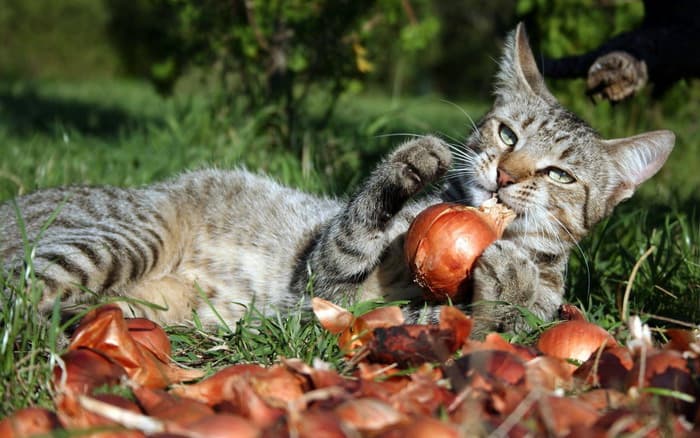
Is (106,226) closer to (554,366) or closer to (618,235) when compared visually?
(554,366)

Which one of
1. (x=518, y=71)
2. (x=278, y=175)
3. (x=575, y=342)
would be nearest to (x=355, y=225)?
(x=575, y=342)

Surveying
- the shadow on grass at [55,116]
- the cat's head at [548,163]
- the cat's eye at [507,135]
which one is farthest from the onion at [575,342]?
the shadow on grass at [55,116]

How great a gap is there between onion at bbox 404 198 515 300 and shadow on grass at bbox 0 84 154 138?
14.4 feet

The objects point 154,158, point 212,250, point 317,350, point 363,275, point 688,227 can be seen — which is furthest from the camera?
point 154,158

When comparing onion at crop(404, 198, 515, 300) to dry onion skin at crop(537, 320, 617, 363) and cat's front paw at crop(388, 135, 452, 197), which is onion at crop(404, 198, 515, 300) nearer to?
cat's front paw at crop(388, 135, 452, 197)

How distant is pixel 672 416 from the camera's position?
1770 millimetres

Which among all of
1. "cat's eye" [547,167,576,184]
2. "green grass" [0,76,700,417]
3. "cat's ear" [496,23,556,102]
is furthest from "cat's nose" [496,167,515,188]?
"cat's ear" [496,23,556,102]

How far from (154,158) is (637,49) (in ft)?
11.0

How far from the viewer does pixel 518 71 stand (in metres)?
3.64

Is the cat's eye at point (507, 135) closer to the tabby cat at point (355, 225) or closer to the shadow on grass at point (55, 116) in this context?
the tabby cat at point (355, 225)

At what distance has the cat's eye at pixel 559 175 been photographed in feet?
10.5

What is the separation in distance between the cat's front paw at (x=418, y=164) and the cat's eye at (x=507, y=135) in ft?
1.78

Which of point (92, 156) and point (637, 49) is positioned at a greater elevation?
point (637, 49)

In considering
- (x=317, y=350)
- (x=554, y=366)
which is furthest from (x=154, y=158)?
(x=554, y=366)
